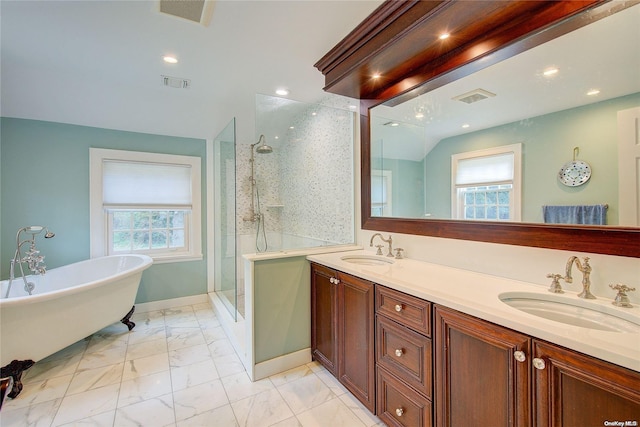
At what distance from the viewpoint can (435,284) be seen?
142cm

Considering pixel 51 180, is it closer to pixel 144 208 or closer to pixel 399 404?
pixel 144 208

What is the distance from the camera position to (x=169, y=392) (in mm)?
1978

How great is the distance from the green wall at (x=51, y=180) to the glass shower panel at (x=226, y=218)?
912 mm

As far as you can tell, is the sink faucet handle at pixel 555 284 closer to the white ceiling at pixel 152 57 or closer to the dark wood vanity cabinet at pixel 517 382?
the dark wood vanity cabinet at pixel 517 382

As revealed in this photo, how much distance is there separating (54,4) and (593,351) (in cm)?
293

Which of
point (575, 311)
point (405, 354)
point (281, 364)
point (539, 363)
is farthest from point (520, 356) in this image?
point (281, 364)

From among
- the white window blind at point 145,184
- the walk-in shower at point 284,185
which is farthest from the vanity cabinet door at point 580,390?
the white window blind at point 145,184

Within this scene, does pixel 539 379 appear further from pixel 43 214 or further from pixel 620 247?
pixel 43 214

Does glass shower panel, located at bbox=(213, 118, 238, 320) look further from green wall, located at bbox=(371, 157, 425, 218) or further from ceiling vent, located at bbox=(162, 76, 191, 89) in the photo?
green wall, located at bbox=(371, 157, 425, 218)

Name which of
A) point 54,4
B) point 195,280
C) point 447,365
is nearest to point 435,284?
point 447,365

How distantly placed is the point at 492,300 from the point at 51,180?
417 cm

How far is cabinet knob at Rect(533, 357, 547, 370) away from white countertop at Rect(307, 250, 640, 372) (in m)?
0.08

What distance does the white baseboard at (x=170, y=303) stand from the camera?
344 centimetres

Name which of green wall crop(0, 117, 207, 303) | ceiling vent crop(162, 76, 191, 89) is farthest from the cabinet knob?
green wall crop(0, 117, 207, 303)
